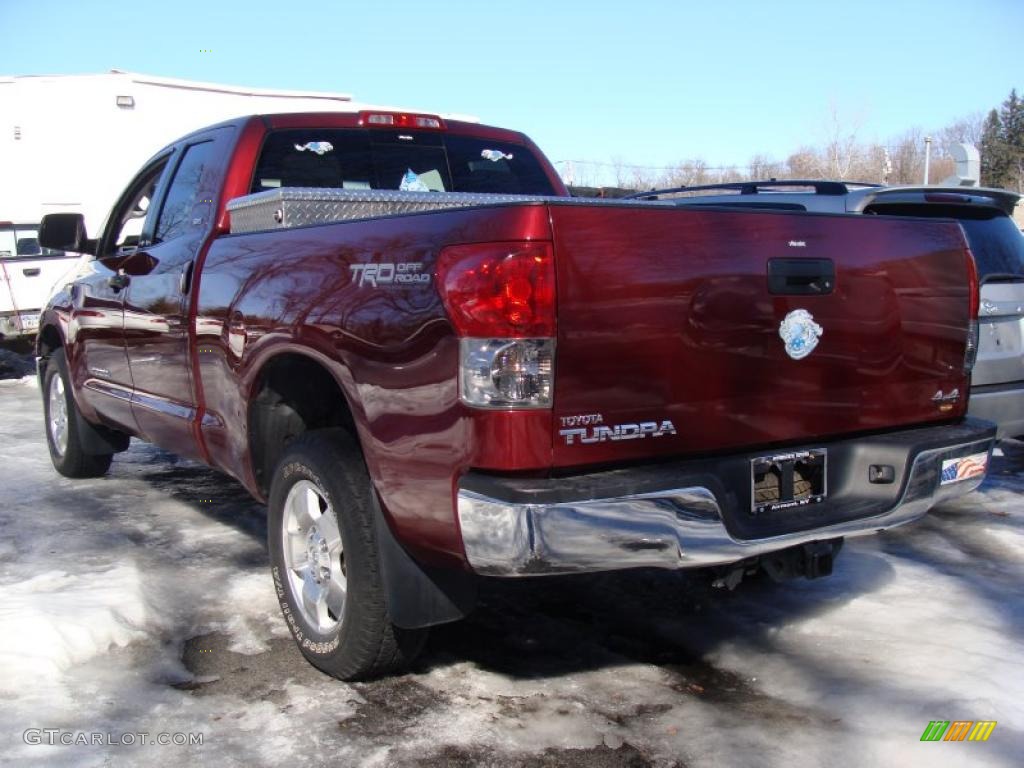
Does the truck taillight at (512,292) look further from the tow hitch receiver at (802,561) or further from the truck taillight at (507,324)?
the tow hitch receiver at (802,561)

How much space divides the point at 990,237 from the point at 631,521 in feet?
13.2

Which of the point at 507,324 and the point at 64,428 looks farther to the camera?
the point at 64,428

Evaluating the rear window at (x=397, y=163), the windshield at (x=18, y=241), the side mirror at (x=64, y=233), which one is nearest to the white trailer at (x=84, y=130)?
the windshield at (x=18, y=241)

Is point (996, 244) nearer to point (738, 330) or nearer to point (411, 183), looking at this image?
point (411, 183)

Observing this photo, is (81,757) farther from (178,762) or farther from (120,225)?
(120,225)

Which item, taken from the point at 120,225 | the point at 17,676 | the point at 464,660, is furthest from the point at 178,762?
the point at 120,225

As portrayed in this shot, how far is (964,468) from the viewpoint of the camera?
11.8 ft

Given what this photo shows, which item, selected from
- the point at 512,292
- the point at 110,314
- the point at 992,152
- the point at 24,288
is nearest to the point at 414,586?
the point at 512,292

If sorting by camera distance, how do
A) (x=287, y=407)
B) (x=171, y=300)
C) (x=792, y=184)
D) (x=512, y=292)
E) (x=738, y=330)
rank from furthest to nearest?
1. (x=792, y=184)
2. (x=171, y=300)
3. (x=287, y=407)
4. (x=738, y=330)
5. (x=512, y=292)

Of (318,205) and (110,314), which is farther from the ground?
(318,205)

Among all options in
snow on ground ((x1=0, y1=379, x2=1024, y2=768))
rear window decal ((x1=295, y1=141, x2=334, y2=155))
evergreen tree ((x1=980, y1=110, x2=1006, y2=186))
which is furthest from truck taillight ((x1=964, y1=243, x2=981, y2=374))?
evergreen tree ((x1=980, y1=110, x2=1006, y2=186))

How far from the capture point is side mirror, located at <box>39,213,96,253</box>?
604 centimetres

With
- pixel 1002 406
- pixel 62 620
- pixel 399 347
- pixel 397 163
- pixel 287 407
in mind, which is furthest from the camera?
pixel 1002 406

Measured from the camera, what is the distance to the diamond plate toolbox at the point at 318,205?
398 centimetres
